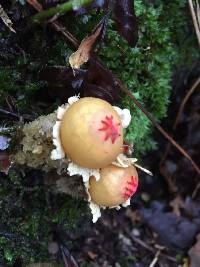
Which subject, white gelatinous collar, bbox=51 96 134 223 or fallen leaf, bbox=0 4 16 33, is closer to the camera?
white gelatinous collar, bbox=51 96 134 223

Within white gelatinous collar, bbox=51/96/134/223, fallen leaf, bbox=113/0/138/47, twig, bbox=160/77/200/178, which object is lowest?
twig, bbox=160/77/200/178

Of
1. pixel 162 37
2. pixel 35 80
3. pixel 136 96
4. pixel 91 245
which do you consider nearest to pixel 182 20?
pixel 162 37

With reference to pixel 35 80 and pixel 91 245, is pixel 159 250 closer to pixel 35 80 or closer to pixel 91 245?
pixel 91 245

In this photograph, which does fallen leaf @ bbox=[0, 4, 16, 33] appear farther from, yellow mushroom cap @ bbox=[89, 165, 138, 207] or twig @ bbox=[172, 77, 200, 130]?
twig @ bbox=[172, 77, 200, 130]

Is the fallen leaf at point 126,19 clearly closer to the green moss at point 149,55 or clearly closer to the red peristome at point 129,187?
the green moss at point 149,55

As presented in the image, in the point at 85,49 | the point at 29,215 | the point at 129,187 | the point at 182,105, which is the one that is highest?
the point at 85,49

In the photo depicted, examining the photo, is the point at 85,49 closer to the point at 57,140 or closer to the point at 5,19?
the point at 5,19

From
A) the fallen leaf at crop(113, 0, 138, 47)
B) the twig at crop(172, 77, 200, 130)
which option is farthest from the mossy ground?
the twig at crop(172, 77, 200, 130)

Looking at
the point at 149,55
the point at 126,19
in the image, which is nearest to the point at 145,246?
the point at 149,55
